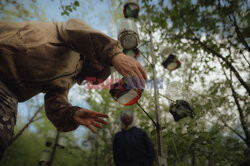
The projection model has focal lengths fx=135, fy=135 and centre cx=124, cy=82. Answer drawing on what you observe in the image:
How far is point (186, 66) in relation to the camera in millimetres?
5516

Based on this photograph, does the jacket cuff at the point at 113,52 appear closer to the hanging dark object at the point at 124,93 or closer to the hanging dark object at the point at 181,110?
the hanging dark object at the point at 124,93

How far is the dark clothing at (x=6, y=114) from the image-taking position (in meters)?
0.90

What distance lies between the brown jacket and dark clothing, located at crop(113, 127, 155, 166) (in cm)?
209

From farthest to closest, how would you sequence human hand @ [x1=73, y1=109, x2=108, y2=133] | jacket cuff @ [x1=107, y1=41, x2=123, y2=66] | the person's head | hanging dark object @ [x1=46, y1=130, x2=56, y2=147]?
1. hanging dark object @ [x1=46, y1=130, x2=56, y2=147]
2. the person's head
3. human hand @ [x1=73, y1=109, x2=108, y2=133]
4. jacket cuff @ [x1=107, y1=41, x2=123, y2=66]

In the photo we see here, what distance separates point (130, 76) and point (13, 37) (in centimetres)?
93

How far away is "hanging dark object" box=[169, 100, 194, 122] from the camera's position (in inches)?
74.0

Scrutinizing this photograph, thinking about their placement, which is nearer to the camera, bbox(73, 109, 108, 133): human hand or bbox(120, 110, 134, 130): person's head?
bbox(73, 109, 108, 133): human hand

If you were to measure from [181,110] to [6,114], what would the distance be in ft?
6.26

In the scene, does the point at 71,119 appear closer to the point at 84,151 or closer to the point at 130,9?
the point at 130,9

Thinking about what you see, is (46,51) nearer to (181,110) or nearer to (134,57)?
(134,57)

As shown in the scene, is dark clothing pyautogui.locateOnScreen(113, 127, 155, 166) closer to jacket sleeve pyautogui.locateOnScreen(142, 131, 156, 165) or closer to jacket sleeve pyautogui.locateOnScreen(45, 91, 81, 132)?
jacket sleeve pyautogui.locateOnScreen(142, 131, 156, 165)

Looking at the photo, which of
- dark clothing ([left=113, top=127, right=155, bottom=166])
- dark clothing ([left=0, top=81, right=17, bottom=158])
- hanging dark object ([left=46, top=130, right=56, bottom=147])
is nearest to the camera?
dark clothing ([left=0, top=81, right=17, bottom=158])

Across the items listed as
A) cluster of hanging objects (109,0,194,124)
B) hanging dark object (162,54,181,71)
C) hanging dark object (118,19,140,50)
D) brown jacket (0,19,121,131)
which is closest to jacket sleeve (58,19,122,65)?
brown jacket (0,19,121,131)

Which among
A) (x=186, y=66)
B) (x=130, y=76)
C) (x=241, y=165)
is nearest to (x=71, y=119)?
(x=130, y=76)
